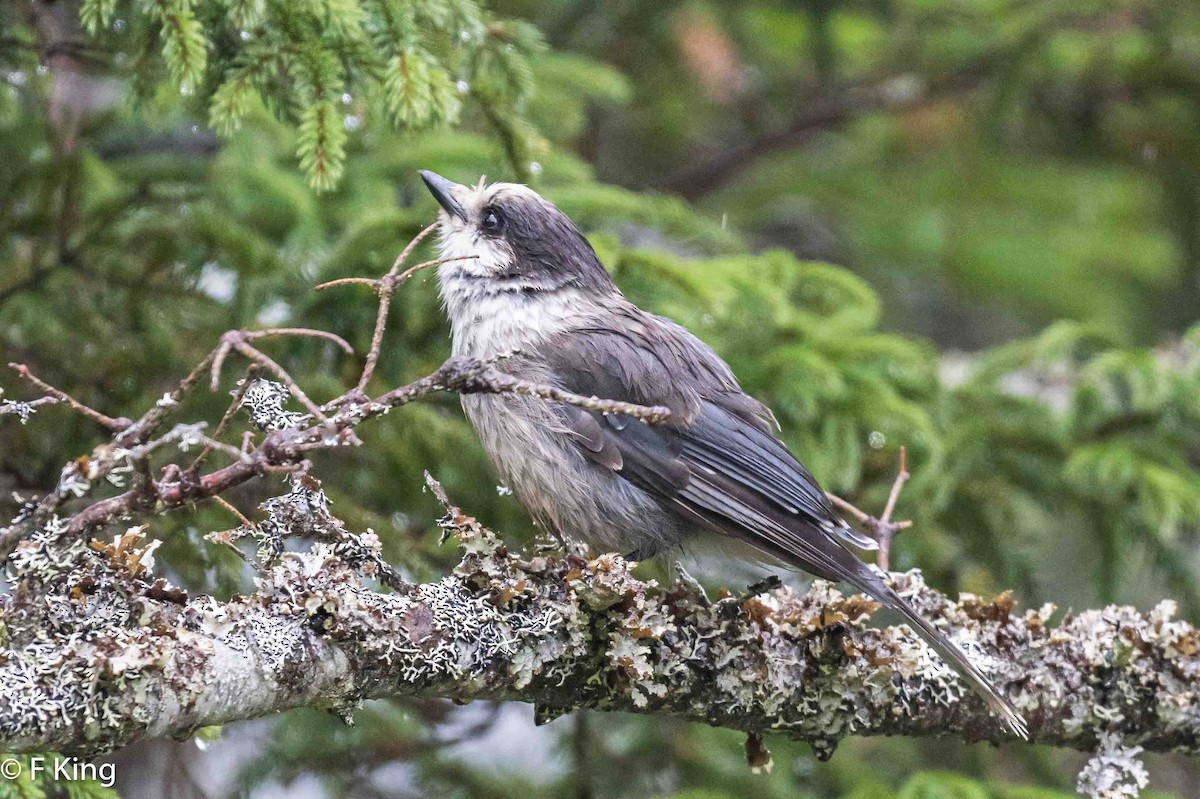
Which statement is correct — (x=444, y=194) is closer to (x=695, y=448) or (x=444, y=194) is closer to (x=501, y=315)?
(x=501, y=315)

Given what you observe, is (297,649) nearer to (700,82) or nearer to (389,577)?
(389,577)

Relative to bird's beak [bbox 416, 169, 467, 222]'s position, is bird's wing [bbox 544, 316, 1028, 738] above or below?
below

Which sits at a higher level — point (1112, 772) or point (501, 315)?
point (501, 315)

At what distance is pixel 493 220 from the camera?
3936mm

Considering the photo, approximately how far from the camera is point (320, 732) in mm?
4512

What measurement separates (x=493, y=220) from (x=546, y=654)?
166 cm

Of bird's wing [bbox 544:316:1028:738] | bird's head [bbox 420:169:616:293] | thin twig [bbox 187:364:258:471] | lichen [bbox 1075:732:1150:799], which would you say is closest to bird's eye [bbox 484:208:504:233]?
bird's head [bbox 420:169:616:293]

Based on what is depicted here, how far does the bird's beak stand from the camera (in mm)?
3908

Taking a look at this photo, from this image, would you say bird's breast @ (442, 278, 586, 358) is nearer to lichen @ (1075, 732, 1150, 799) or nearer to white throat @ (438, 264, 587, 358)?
white throat @ (438, 264, 587, 358)

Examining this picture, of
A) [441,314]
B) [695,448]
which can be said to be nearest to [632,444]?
[695,448]

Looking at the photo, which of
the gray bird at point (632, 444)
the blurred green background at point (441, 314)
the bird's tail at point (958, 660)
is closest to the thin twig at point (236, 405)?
the blurred green background at point (441, 314)

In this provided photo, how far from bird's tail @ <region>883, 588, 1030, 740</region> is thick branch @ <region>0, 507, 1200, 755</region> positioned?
9 centimetres

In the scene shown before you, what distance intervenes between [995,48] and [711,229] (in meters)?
2.27

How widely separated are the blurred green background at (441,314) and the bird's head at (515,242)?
0.12m
